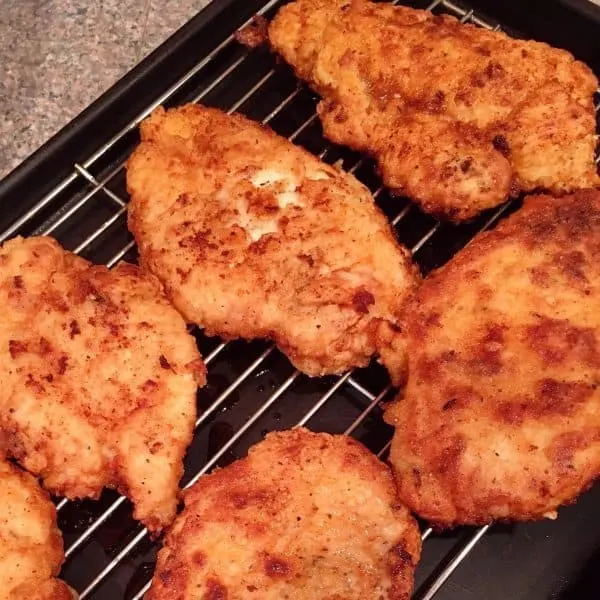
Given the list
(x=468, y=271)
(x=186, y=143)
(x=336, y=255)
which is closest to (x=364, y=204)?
(x=336, y=255)

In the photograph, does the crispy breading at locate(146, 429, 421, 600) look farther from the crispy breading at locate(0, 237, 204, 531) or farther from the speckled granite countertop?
the speckled granite countertop

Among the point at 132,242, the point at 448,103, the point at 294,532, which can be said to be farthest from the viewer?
the point at 132,242

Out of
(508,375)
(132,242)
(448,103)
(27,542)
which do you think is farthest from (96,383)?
(448,103)

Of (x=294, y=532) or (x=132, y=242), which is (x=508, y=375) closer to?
(x=294, y=532)

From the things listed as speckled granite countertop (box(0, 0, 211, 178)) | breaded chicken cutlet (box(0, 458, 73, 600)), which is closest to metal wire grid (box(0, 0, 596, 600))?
breaded chicken cutlet (box(0, 458, 73, 600))

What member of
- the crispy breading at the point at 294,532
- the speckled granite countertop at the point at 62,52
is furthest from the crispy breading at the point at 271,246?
the speckled granite countertop at the point at 62,52

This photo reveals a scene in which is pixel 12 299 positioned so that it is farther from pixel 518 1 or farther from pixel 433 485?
pixel 518 1

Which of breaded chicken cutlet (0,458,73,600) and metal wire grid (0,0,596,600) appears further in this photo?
metal wire grid (0,0,596,600)
